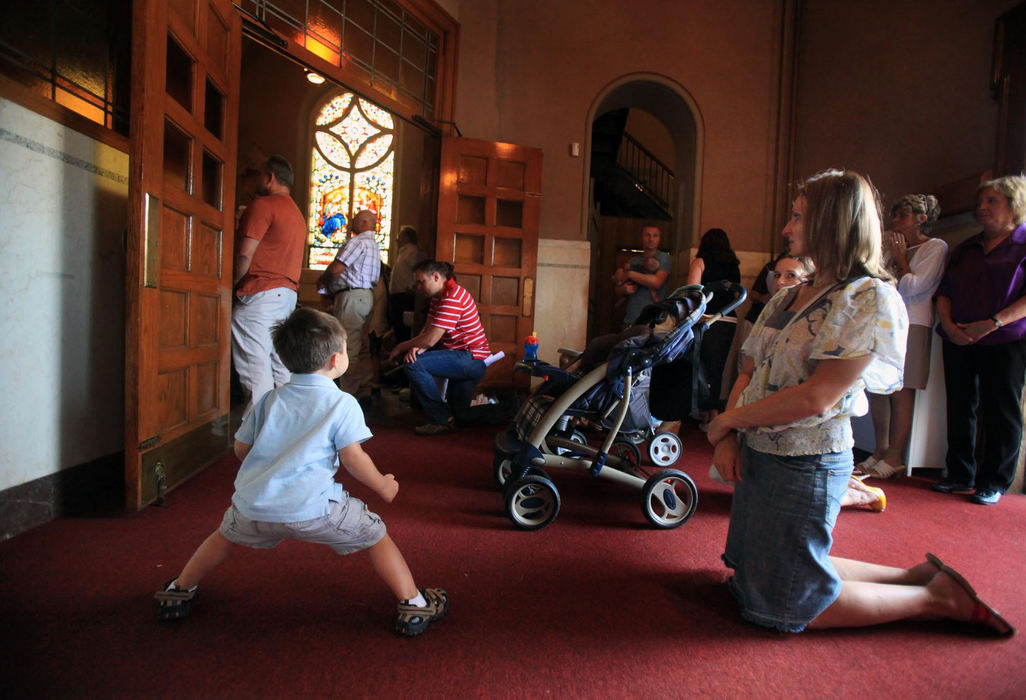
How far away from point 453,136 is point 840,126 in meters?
3.45

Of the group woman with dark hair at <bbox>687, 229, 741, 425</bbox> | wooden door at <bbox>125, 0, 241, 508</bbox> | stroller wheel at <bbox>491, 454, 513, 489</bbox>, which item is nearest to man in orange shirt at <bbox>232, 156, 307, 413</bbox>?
wooden door at <bbox>125, 0, 241, 508</bbox>

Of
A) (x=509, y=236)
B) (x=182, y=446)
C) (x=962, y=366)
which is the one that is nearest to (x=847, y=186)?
(x=962, y=366)

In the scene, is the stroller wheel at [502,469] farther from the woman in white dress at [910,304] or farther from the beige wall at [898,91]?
the beige wall at [898,91]

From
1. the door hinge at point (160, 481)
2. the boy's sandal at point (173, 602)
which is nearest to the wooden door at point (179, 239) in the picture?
the door hinge at point (160, 481)

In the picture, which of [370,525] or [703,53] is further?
[703,53]

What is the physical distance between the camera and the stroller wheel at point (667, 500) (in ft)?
7.55

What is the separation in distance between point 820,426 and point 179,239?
8.00 feet

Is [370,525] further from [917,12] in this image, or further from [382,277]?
[917,12]

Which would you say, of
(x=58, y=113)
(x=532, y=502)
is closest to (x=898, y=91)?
(x=532, y=502)

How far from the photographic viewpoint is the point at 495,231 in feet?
16.1

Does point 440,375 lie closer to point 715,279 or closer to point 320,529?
point 715,279

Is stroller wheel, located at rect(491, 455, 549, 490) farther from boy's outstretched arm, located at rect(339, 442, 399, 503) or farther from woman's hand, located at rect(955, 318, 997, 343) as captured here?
woman's hand, located at rect(955, 318, 997, 343)

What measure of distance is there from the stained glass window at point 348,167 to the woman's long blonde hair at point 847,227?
7.76 meters

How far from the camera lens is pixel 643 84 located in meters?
5.67
